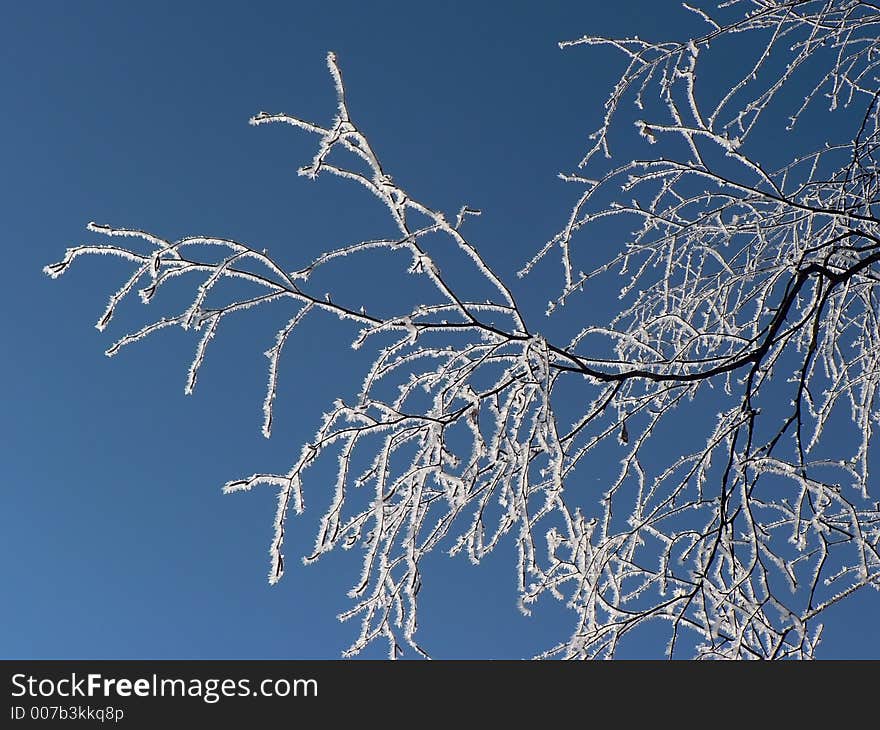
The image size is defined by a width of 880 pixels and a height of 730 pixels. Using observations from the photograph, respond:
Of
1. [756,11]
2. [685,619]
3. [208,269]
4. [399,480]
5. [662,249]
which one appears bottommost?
[685,619]

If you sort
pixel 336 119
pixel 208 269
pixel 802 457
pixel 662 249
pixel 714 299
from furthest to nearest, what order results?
pixel 662 249 → pixel 714 299 → pixel 802 457 → pixel 208 269 → pixel 336 119

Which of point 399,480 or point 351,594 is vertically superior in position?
point 399,480

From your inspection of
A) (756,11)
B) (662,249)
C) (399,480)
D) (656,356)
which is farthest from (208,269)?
(756,11)

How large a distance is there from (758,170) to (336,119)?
3.95ft

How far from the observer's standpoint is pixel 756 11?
109 inches

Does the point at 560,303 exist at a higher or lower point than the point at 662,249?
lower

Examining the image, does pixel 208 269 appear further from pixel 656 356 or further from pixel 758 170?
pixel 758 170

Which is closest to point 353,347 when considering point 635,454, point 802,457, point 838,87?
point 635,454

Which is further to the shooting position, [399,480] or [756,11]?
[756,11]

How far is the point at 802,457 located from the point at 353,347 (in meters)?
1.16

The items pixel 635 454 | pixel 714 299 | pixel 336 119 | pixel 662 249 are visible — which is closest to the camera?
pixel 336 119

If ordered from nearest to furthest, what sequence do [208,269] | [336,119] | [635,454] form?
[336,119] → [208,269] → [635,454]

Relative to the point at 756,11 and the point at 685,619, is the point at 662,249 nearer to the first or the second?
the point at 756,11

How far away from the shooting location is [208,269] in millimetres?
1798
